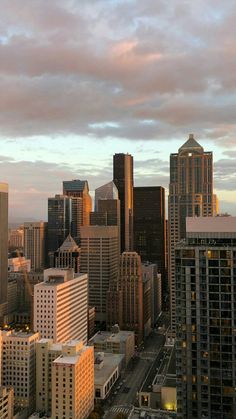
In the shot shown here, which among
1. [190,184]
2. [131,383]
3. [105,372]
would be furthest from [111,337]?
[190,184]

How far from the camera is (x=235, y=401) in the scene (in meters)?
67.2

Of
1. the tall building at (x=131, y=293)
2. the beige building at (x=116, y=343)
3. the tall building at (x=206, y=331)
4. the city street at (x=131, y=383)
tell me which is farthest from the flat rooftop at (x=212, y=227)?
the tall building at (x=131, y=293)

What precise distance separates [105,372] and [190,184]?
86.1 m

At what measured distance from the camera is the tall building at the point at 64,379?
88188mm

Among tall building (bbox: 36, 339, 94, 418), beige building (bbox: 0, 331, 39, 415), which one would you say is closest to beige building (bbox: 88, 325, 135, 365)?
tall building (bbox: 36, 339, 94, 418)

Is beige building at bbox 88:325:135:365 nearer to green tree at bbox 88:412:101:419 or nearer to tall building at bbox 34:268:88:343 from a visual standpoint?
tall building at bbox 34:268:88:343

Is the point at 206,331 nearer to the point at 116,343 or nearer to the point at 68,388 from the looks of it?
the point at 68,388

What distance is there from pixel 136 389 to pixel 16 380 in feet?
113

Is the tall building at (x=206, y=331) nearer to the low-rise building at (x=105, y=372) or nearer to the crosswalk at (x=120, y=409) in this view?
the crosswalk at (x=120, y=409)

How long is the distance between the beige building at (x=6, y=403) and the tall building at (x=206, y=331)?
36671mm

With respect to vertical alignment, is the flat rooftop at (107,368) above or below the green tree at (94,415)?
above

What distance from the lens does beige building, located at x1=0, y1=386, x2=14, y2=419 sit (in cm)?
8606

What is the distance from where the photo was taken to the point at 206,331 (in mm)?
68438

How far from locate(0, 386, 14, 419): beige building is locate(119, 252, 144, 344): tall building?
8929 cm
